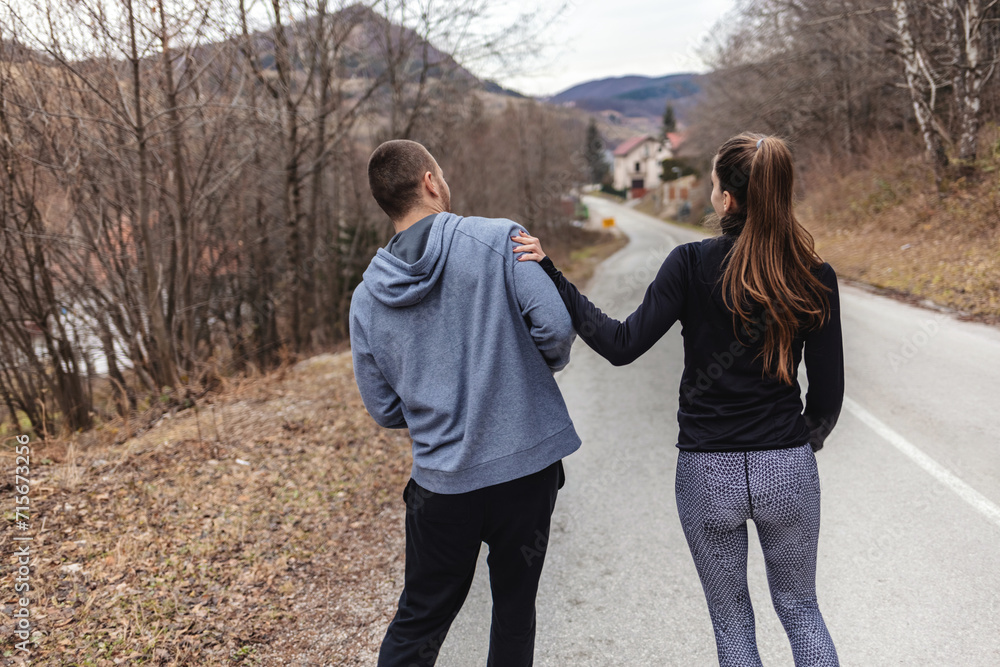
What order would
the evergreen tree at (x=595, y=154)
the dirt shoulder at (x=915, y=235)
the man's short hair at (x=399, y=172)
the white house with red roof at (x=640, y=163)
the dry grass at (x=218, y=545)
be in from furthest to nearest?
the white house with red roof at (x=640, y=163) < the evergreen tree at (x=595, y=154) < the dirt shoulder at (x=915, y=235) < the dry grass at (x=218, y=545) < the man's short hair at (x=399, y=172)

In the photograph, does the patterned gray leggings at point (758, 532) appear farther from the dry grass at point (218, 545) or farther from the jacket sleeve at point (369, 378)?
the dry grass at point (218, 545)

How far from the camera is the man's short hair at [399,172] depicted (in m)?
1.99

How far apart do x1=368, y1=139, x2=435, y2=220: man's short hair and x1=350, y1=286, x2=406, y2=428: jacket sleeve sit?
32 cm

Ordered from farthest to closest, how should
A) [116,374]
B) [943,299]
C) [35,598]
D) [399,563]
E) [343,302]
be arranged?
[343,302] < [943,299] < [116,374] < [399,563] < [35,598]

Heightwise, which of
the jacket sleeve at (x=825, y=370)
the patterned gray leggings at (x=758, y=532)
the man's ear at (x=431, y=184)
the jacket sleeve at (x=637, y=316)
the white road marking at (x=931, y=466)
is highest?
the man's ear at (x=431, y=184)

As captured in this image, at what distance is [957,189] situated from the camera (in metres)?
14.6

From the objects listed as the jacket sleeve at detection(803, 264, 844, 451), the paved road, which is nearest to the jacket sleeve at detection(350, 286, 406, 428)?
the jacket sleeve at detection(803, 264, 844, 451)

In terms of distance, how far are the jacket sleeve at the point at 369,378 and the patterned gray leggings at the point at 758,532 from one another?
0.99 metres

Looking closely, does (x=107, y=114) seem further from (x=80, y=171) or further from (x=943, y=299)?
(x=943, y=299)

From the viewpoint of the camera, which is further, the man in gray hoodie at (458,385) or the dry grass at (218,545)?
the dry grass at (218,545)

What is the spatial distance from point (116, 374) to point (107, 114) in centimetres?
404

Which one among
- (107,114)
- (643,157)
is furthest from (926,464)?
(643,157)

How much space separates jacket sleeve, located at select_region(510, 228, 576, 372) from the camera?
191 centimetres

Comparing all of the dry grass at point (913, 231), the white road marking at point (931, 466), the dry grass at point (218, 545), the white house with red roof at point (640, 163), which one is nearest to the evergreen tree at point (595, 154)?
the white house with red roof at point (640, 163)
